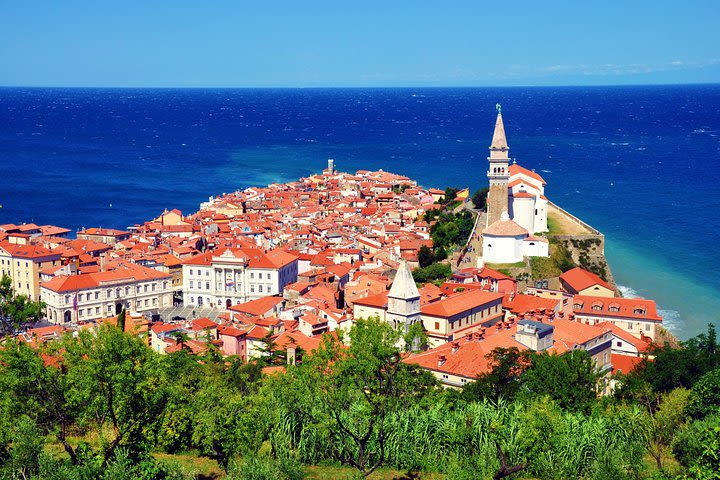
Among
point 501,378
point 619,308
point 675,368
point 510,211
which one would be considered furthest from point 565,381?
point 510,211

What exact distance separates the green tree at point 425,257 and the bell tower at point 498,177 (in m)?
4.84

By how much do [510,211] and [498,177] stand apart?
3.43 m

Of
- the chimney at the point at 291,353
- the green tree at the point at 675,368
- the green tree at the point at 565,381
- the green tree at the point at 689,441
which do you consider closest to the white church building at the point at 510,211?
the green tree at the point at 675,368

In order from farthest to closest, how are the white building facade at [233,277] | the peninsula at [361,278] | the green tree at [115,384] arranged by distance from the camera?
the white building facade at [233,277] → the peninsula at [361,278] → the green tree at [115,384]

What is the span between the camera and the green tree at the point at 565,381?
87.1ft

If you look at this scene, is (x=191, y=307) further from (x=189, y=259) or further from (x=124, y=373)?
(x=124, y=373)

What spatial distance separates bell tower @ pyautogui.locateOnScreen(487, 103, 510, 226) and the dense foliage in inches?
1254

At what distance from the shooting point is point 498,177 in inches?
2223

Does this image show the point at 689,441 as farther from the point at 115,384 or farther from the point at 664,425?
the point at 115,384

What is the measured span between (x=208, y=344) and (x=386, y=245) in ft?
85.0

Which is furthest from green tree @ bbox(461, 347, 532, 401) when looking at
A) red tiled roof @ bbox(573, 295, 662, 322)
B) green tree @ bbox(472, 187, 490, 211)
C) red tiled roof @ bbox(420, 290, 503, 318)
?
green tree @ bbox(472, 187, 490, 211)

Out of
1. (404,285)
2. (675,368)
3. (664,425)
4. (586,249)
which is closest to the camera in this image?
(664,425)

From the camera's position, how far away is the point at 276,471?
18.0 meters

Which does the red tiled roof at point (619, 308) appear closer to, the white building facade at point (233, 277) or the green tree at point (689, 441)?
the green tree at point (689, 441)
